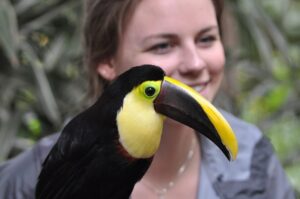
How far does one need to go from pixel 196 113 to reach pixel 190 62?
0.27 metres

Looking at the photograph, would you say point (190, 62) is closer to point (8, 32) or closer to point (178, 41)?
point (178, 41)

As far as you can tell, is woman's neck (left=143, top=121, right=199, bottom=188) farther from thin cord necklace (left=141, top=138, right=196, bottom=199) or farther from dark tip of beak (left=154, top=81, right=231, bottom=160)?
dark tip of beak (left=154, top=81, right=231, bottom=160)

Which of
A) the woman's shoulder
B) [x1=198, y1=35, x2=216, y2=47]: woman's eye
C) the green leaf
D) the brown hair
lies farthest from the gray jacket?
the green leaf

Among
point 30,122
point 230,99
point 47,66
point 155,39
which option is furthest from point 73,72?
point 155,39

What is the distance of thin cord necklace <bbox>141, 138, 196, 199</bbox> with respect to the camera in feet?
4.97

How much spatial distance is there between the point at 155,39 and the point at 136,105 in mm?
271

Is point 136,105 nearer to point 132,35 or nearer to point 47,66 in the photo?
point 132,35

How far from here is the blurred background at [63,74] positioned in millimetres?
2045

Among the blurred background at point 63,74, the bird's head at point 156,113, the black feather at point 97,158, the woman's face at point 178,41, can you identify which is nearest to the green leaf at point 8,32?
the blurred background at point 63,74

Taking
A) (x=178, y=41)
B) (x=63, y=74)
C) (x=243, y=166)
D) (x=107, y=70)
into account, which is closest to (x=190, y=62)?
(x=178, y=41)

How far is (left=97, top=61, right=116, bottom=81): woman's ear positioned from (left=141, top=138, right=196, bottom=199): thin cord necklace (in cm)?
24

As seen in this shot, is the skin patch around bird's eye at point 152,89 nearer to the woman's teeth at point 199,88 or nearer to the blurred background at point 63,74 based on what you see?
the woman's teeth at point 199,88

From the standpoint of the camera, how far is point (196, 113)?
109 centimetres

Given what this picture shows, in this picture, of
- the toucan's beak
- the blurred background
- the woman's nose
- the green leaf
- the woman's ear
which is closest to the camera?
the toucan's beak
